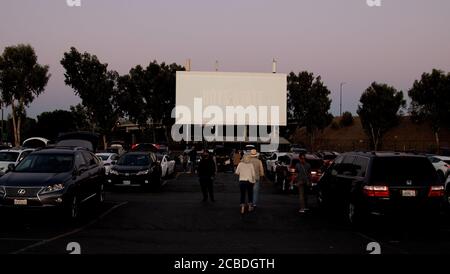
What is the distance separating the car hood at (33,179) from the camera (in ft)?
43.7

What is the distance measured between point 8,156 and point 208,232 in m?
16.2

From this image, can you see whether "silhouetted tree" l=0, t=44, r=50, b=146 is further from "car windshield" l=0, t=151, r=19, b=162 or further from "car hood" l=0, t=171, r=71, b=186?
"car hood" l=0, t=171, r=71, b=186

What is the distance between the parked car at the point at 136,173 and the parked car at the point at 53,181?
20.5ft

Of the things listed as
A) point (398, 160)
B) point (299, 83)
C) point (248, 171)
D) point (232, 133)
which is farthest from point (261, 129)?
point (398, 160)

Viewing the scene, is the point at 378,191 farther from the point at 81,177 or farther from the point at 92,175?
the point at 92,175

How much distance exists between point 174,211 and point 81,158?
297 cm

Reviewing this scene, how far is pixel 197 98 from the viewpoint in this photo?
49.8 metres

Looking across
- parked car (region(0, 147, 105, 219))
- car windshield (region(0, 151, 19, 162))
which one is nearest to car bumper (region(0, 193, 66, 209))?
parked car (region(0, 147, 105, 219))

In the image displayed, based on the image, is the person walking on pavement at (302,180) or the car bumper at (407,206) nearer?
the car bumper at (407,206)

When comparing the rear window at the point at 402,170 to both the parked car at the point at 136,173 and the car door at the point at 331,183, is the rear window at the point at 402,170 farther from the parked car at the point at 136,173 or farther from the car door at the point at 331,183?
the parked car at the point at 136,173

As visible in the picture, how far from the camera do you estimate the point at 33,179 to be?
44.3 ft

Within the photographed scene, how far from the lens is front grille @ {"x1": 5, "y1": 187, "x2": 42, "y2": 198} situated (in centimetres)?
1308

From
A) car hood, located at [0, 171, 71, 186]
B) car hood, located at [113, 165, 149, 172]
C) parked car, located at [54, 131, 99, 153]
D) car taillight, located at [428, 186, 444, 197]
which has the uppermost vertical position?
parked car, located at [54, 131, 99, 153]

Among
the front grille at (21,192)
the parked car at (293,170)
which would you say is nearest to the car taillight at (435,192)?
the front grille at (21,192)
